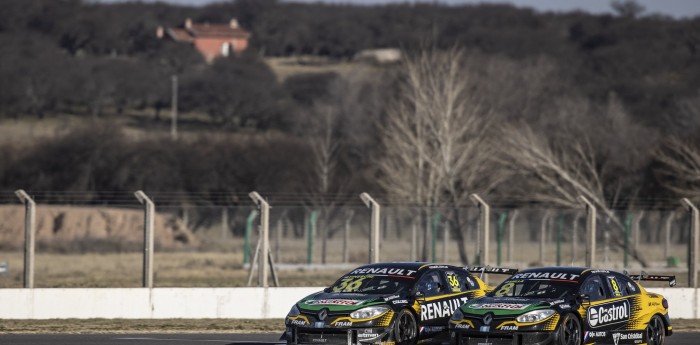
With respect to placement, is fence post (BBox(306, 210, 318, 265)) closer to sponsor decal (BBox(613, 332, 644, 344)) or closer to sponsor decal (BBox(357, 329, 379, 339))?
sponsor decal (BBox(613, 332, 644, 344))

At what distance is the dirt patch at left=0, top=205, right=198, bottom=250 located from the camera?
140 feet

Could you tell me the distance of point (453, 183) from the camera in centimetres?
4412

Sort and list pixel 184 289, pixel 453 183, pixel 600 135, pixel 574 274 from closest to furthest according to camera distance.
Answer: pixel 574 274, pixel 184 289, pixel 453 183, pixel 600 135

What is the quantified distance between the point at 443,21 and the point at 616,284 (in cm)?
12788

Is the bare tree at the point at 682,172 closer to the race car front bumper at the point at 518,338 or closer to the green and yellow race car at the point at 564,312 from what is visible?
the green and yellow race car at the point at 564,312

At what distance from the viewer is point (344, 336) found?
719 inches

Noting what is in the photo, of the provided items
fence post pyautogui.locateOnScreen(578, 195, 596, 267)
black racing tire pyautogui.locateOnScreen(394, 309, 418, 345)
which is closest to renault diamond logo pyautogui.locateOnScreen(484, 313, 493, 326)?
black racing tire pyautogui.locateOnScreen(394, 309, 418, 345)

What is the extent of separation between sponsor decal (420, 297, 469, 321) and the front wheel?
2.03 metres

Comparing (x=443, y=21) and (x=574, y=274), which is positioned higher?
(x=443, y=21)

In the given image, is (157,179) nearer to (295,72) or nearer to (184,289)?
(184,289)

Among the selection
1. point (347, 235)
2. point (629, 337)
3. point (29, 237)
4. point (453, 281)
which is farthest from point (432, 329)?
point (347, 235)

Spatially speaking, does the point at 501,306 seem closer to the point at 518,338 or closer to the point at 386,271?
the point at 518,338

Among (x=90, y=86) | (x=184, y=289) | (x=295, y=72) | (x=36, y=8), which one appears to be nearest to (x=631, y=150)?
(x=184, y=289)

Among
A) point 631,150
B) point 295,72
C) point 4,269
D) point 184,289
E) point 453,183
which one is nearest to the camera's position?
point 184,289
